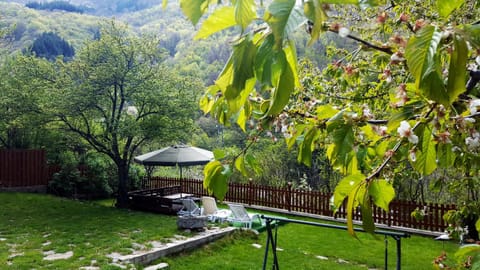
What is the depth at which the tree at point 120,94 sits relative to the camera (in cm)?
977

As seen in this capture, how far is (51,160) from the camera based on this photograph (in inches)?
504

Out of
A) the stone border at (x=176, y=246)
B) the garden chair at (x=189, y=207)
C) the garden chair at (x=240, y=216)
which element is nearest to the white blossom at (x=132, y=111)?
the garden chair at (x=189, y=207)

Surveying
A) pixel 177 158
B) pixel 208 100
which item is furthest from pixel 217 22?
pixel 177 158

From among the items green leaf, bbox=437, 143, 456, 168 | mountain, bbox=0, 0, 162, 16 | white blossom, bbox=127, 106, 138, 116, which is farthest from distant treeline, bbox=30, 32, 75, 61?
mountain, bbox=0, 0, 162, 16

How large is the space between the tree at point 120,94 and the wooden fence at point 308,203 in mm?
2574

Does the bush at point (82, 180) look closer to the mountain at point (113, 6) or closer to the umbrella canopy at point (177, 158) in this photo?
the umbrella canopy at point (177, 158)

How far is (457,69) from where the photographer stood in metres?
0.55

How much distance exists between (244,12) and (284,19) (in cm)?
9

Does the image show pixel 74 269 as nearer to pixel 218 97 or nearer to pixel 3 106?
pixel 218 97

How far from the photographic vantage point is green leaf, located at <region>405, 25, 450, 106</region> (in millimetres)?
526

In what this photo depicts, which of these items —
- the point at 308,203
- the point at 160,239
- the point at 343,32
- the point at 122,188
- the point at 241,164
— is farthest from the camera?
the point at 122,188

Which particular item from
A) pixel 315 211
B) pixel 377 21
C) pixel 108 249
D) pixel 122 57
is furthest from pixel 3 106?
pixel 377 21

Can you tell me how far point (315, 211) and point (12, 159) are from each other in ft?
31.3

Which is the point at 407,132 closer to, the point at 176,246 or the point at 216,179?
the point at 216,179
